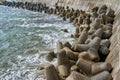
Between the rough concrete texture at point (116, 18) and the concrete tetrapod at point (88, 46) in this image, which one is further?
the concrete tetrapod at point (88, 46)

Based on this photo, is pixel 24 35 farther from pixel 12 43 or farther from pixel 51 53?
pixel 51 53

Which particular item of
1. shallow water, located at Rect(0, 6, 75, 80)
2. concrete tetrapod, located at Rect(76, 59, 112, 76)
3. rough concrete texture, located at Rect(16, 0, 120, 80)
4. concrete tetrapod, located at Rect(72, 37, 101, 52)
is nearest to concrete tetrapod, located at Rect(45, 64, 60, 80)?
concrete tetrapod, located at Rect(76, 59, 112, 76)

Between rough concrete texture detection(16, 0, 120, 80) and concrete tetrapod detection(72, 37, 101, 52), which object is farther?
concrete tetrapod detection(72, 37, 101, 52)

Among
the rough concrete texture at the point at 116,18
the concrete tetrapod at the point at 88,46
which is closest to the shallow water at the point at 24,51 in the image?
the concrete tetrapod at the point at 88,46

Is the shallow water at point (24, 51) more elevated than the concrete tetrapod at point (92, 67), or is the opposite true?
the concrete tetrapod at point (92, 67)

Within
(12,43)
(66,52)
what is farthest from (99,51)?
(12,43)

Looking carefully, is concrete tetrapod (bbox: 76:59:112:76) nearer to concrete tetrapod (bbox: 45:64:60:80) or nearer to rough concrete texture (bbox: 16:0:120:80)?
rough concrete texture (bbox: 16:0:120:80)

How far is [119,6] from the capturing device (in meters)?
14.1

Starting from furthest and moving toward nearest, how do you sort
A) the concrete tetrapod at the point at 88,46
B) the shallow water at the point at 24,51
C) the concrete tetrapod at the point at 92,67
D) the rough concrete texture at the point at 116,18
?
the concrete tetrapod at the point at 88,46 < the shallow water at the point at 24,51 < the concrete tetrapod at the point at 92,67 < the rough concrete texture at the point at 116,18

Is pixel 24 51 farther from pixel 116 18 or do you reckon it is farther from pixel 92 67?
pixel 92 67

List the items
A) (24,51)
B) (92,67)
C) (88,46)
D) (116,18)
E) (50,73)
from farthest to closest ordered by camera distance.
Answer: (116,18) < (24,51) < (88,46) < (92,67) < (50,73)

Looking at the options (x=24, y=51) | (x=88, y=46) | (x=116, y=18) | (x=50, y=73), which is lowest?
(x=24, y=51)

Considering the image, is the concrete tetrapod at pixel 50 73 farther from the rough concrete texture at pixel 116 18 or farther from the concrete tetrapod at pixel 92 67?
the rough concrete texture at pixel 116 18

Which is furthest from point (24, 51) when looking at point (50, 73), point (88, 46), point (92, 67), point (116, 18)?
point (92, 67)
